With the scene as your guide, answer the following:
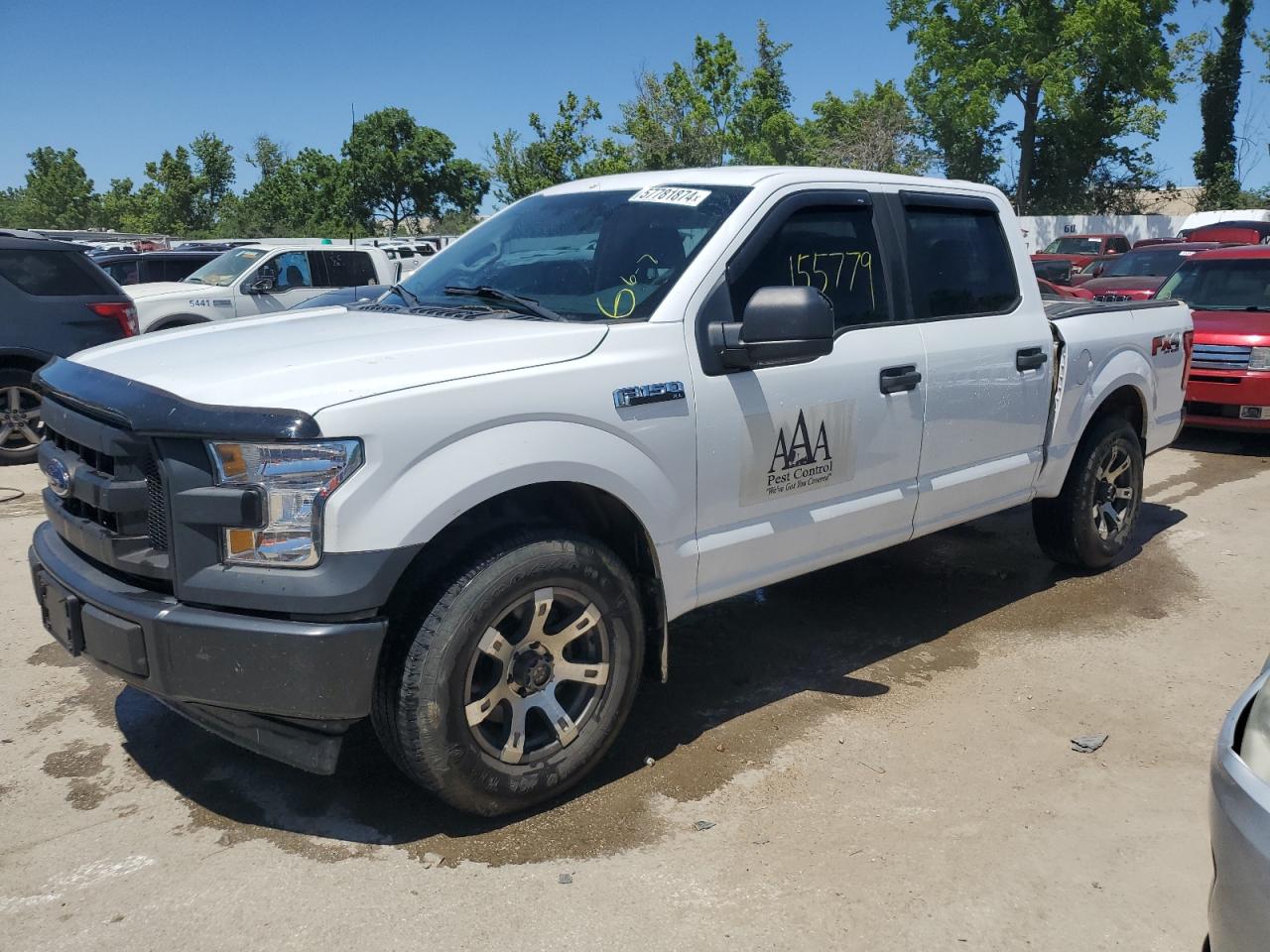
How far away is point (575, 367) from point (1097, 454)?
3.42 m

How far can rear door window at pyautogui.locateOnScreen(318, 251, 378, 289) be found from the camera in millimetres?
14625

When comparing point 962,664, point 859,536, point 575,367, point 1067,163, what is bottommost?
point 962,664

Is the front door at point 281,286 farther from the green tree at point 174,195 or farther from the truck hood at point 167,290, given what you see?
the green tree at point 174,195

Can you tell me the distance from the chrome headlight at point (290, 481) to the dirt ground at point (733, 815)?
963 mm

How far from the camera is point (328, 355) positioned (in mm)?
3010

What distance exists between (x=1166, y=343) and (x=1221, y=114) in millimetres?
52843

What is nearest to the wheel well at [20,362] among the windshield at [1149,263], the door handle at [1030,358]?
the door handle at [1030,358]

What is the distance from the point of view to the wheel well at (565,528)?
296 cm

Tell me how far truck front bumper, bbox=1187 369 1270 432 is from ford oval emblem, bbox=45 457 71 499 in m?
8.59

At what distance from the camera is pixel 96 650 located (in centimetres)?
294

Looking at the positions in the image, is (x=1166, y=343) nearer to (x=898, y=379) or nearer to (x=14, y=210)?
(x=898, y=379)

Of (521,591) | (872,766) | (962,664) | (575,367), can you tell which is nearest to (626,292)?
(575,367)

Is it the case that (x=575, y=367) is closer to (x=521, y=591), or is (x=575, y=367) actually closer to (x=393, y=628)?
(x=521, y=591)

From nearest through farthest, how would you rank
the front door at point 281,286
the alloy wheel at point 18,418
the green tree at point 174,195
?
1. the alloy wheel at point 18,418
2. the front door at point 281,286
3. the green tree at point 174,195
